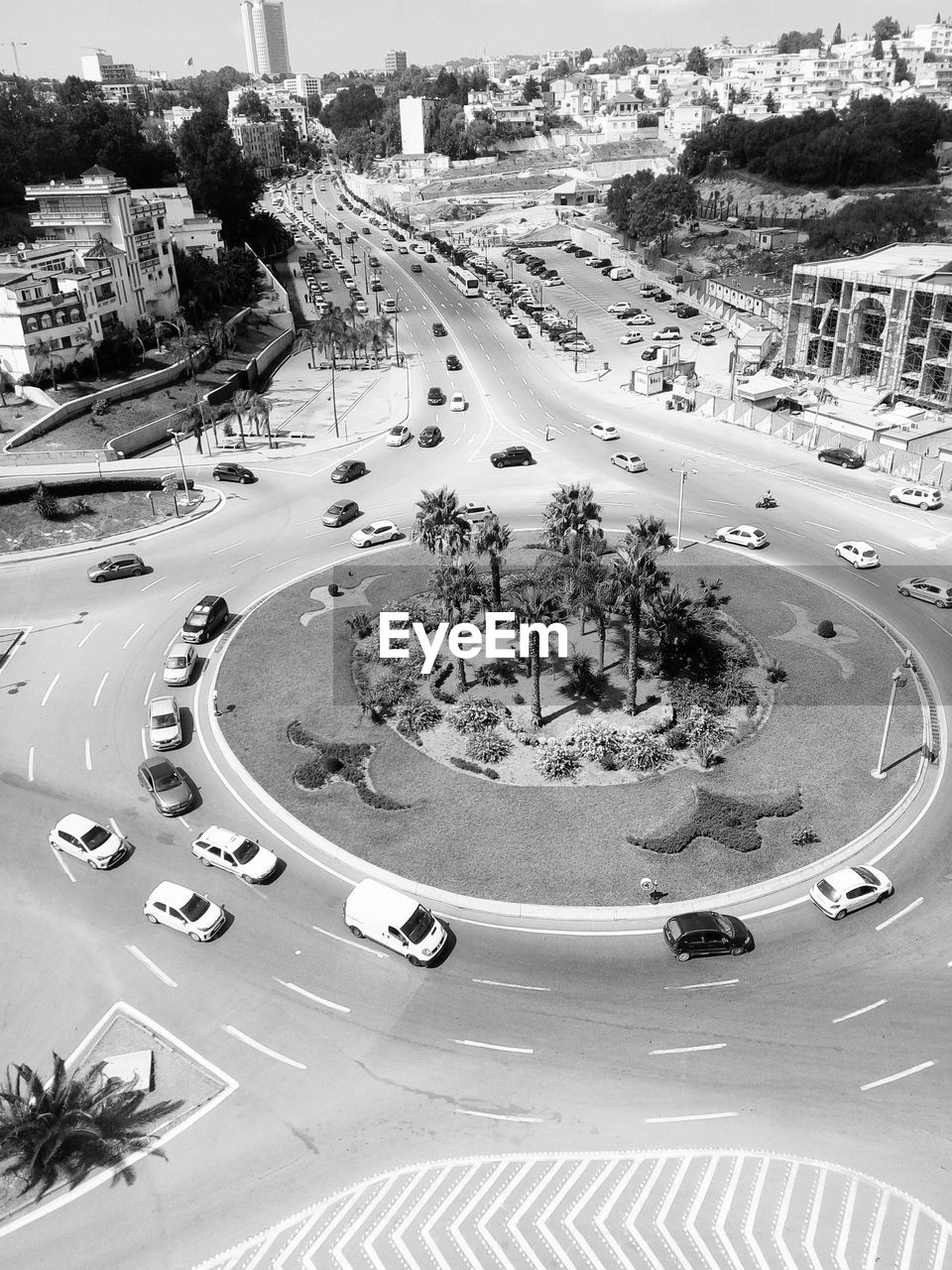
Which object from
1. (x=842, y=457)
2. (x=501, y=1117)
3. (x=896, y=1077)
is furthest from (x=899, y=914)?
(x=842, y=457)

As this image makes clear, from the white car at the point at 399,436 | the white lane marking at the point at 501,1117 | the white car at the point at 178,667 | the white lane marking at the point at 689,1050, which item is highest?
the white car at the point at 399,436

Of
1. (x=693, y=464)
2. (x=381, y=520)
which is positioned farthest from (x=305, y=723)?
(x=693, y=464)

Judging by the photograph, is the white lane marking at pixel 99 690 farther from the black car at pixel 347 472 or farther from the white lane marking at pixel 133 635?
the black car at pixel 347 472

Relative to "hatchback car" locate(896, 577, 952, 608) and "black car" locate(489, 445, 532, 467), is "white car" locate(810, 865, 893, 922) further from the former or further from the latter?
"black car" locate(489, 445, 532, 467)

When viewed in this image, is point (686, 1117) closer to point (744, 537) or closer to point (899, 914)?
point (899, 914)

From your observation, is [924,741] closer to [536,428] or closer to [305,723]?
[305,723]

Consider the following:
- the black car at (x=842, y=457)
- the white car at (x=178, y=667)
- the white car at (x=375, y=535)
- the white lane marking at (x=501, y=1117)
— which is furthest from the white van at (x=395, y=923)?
the black car at (x=842, y=457)
